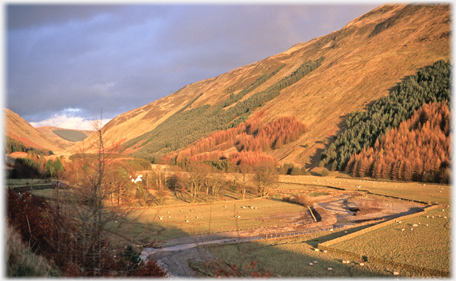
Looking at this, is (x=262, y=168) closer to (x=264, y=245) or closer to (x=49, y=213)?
(x=264, y=245)

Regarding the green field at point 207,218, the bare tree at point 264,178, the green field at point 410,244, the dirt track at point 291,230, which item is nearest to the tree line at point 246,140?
the bare tree at point 264,178

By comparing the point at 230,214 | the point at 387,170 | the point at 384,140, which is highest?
the point at 384,140

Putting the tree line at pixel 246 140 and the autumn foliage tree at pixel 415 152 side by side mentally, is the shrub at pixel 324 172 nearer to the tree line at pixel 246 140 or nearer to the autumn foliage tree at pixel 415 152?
the autumn foliage tree at pixel 415 152

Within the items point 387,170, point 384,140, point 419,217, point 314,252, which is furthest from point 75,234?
point 384,140

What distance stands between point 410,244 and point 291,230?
525 inches

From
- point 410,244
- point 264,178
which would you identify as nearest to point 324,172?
point 264,178

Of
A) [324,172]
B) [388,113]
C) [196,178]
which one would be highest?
[388,113]

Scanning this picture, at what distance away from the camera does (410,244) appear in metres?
25.3

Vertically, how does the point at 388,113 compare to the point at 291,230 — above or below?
above

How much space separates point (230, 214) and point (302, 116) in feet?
385

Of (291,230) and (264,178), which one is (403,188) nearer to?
(264,178)

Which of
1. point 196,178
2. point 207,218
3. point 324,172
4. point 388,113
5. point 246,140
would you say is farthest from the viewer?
point 246,140

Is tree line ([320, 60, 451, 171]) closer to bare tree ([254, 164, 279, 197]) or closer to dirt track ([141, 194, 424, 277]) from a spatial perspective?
bare tree ([254, 164, 279, 197])

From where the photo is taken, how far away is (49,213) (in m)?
11.5
